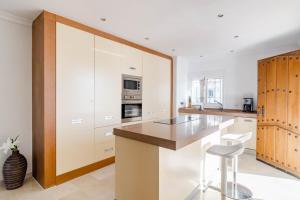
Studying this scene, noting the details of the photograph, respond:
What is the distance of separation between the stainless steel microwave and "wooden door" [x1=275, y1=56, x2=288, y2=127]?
105 inches

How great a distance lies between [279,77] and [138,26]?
2705mm

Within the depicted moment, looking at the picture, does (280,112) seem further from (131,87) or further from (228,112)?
(131,87)

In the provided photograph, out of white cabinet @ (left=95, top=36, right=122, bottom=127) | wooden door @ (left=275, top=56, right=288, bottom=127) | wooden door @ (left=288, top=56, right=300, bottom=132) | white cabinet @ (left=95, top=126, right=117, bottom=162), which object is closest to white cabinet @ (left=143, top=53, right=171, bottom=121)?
white cabinet @ (left=95, top=36, right=122, bottom=127)

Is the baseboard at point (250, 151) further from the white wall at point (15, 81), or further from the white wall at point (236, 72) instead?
the white wall at point (15, 81)

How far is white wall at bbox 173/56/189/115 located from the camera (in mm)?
4797

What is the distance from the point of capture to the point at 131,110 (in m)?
3.56

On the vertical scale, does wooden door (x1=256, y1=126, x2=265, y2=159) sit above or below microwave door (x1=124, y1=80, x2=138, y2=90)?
below

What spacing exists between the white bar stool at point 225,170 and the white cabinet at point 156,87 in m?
2.18

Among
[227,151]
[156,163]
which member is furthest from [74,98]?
[227,151]

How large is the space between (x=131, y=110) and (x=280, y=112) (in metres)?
2.84

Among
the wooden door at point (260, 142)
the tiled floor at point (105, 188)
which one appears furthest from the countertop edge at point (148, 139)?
the wooden door at point (260, 142)

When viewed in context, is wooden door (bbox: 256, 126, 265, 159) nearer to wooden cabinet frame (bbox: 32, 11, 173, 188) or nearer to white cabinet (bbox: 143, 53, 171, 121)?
white cabinet (bbox: 143, 53, 171, 121)

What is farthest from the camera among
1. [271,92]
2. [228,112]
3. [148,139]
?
[228,112]

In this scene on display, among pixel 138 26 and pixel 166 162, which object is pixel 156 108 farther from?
pixel 166 162
